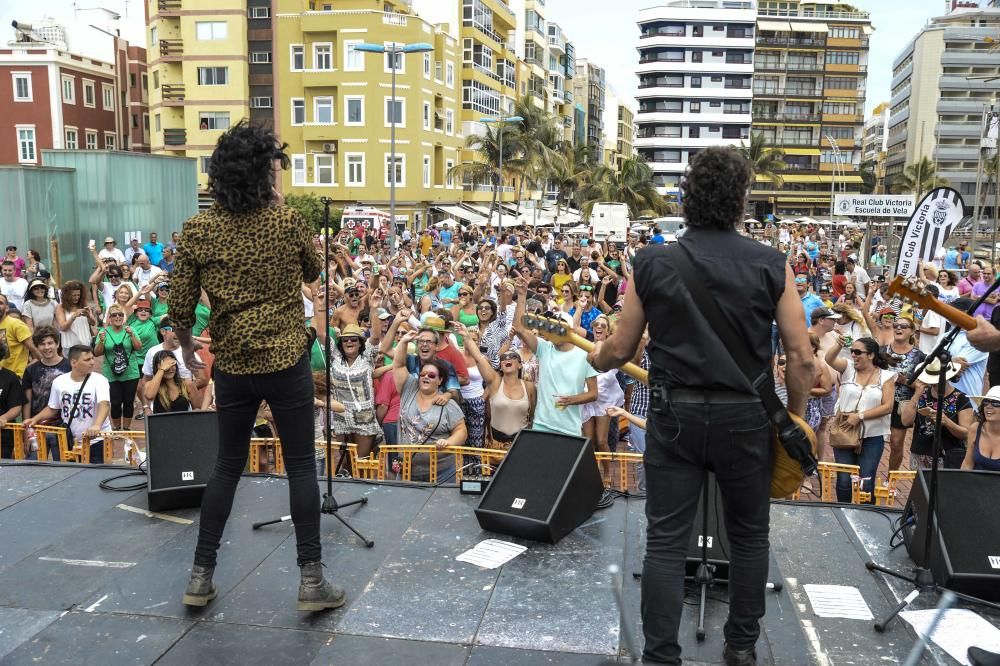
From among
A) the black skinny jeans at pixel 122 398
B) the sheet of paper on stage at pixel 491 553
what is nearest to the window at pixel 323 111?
the black skinny jeans at pixel 122 398

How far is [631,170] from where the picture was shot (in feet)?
230

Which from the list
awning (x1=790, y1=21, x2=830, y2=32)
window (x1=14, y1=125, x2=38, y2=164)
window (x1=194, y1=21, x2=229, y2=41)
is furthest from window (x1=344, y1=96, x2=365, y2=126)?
awning (x1=790, y1=21, x2=830, y2=32)

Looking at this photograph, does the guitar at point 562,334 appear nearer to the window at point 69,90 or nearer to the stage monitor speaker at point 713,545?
the stage monitor speaker at point 713,545

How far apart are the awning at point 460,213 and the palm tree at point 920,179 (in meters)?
50.1

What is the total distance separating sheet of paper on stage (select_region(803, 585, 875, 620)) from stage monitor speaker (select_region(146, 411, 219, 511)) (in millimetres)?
3434

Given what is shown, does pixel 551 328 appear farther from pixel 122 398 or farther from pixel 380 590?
pixel 122 398

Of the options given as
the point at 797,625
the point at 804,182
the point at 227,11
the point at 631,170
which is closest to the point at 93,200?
the point at 797,625

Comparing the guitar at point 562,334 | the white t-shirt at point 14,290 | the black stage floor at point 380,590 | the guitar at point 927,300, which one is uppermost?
the guitar at point 927,300

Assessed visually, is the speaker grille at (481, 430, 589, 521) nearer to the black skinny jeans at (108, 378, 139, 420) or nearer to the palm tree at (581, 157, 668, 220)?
the black skinny jeans at (108, 378, 139, 420)

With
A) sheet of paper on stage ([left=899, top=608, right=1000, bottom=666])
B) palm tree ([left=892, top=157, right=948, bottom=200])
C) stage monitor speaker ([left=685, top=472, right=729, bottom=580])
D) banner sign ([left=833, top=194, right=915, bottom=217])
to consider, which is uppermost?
palm tree ([left=892, top=157, right=948, bottom=200])

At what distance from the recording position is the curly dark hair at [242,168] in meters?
3.66

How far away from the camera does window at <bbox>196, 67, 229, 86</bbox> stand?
5056cm

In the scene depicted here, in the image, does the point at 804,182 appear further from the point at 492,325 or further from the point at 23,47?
the point at 492,325

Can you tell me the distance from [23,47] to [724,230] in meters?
58.9
